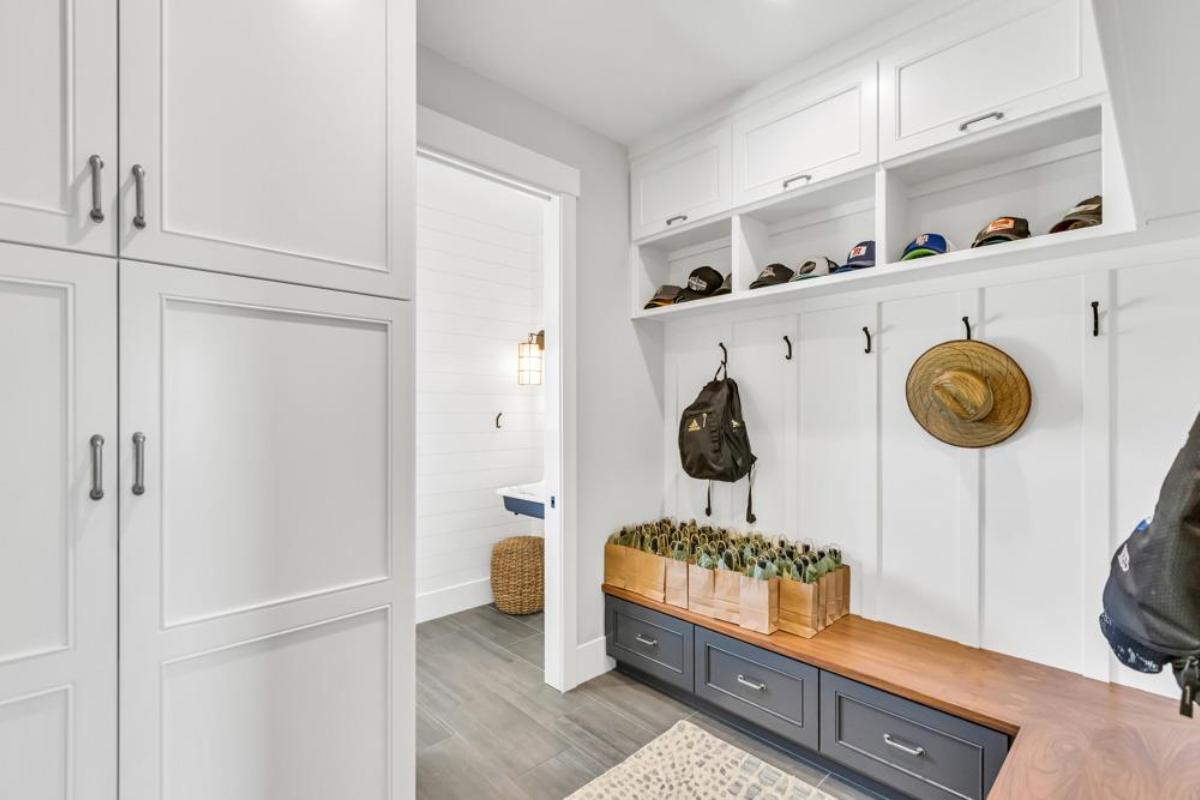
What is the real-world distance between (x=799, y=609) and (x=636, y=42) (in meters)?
2.29

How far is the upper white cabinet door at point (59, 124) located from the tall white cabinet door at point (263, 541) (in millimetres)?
131

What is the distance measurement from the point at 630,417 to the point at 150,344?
2.11 meters

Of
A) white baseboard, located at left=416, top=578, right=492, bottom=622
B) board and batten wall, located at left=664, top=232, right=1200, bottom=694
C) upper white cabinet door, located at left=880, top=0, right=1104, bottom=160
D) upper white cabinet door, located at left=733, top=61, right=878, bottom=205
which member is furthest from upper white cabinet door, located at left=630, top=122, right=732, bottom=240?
white baseboard, located at left=416, top=578, right=492, bottom=622

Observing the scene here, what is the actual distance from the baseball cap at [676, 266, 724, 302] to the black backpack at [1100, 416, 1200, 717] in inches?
81.5

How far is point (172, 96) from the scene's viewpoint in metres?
1.17

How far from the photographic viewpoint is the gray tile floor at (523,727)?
202cm

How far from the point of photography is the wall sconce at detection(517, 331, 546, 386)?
3.97 m

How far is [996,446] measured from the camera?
6.67ft

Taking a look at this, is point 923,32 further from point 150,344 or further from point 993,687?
point 150,344

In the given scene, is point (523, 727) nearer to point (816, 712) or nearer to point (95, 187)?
point (816, 712)

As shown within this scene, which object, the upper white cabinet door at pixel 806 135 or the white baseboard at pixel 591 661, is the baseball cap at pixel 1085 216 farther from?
Result: the white baseboard at pixel 591 661

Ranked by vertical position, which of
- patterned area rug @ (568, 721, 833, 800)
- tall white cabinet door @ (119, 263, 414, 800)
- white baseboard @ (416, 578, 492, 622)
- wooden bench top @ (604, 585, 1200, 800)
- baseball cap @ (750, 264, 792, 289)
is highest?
baseball cap @ (750, 264, 792, 289)

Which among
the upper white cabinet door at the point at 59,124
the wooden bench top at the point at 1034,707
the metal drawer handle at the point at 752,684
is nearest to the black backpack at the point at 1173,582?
the wooden bench top at the point at 1034,707

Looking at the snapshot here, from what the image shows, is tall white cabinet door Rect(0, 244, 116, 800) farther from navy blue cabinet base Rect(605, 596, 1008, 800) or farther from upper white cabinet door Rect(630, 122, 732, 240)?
upper white cabinet door Rect(630, 122, 732, 240)
